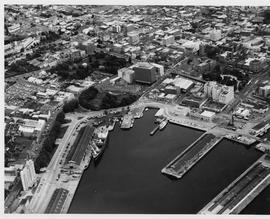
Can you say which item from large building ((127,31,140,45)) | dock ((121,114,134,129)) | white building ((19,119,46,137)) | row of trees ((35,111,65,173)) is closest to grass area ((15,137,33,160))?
white building ((19,119,46,137))

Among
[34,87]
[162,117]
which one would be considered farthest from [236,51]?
[34,87]

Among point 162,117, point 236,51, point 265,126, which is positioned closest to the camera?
point 265,126

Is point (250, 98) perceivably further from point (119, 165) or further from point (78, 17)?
point (78, 17)

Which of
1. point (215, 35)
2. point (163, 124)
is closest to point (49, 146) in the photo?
point (163, 124)

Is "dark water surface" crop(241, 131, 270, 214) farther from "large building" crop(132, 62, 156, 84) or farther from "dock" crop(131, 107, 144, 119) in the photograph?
"large building" crop(132, 62, 156, 84)

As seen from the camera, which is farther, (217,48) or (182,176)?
(217,48)

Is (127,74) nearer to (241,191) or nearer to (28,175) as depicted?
(28,175)
